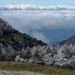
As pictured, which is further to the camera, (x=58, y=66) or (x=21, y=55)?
(x=21, y=55)

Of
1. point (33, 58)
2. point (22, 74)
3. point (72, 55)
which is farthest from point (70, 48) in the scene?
point (22, 74)

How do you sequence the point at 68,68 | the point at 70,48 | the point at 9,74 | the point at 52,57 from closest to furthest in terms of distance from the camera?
the point at 9,74 → the point at 68,68 → the point at 52,57 → the point at 70,48

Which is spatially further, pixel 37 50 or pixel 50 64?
pixel 37 50

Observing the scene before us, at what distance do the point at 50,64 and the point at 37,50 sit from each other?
16.0 metres

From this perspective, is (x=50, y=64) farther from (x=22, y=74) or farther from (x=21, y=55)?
(x=22, y=74)

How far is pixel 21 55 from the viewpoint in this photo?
454 feet

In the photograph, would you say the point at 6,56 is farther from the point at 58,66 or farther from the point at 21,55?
the point at 58,66

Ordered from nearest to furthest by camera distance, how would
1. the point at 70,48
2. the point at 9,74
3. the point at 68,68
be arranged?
the point at 9,74 → the point at 68,68 → the point at 70,48

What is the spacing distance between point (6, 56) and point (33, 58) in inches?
536

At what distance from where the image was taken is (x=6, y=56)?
14175 centimetres

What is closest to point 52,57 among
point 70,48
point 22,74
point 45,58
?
point 45,58

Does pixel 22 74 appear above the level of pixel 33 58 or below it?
above

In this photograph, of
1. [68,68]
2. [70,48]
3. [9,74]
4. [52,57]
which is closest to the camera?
[9,74]

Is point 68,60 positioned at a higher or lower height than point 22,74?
lower
